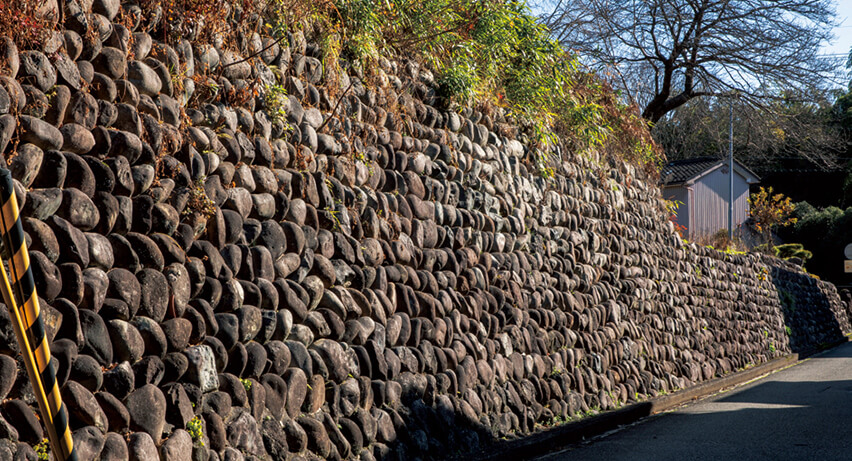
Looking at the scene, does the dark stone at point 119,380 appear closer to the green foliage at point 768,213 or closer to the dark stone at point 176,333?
the dark stone at point 176,333

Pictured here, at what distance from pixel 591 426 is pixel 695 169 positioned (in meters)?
30.8

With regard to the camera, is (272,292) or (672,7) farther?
(672,7)

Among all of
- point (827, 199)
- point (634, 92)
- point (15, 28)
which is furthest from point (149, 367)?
point (827, 199)

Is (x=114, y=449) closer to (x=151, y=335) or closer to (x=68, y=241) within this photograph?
(x=151, y=335)

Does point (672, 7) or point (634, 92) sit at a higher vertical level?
point (672, 7)

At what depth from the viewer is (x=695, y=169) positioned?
3725 cm

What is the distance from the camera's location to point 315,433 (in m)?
5.58

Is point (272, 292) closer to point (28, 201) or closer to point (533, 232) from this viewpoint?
point (28, 201)

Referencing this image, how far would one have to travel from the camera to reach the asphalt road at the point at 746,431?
754 centimetres

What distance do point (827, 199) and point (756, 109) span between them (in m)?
32.3

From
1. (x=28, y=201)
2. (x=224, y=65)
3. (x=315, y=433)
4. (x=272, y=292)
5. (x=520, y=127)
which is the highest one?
(x=520, y=127)

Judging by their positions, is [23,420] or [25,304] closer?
[25,304]

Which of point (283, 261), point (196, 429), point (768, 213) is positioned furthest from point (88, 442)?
point (768, 213)

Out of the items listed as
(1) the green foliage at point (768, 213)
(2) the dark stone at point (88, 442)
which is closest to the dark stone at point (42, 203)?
(2) the dark stone at point (88, 442)
